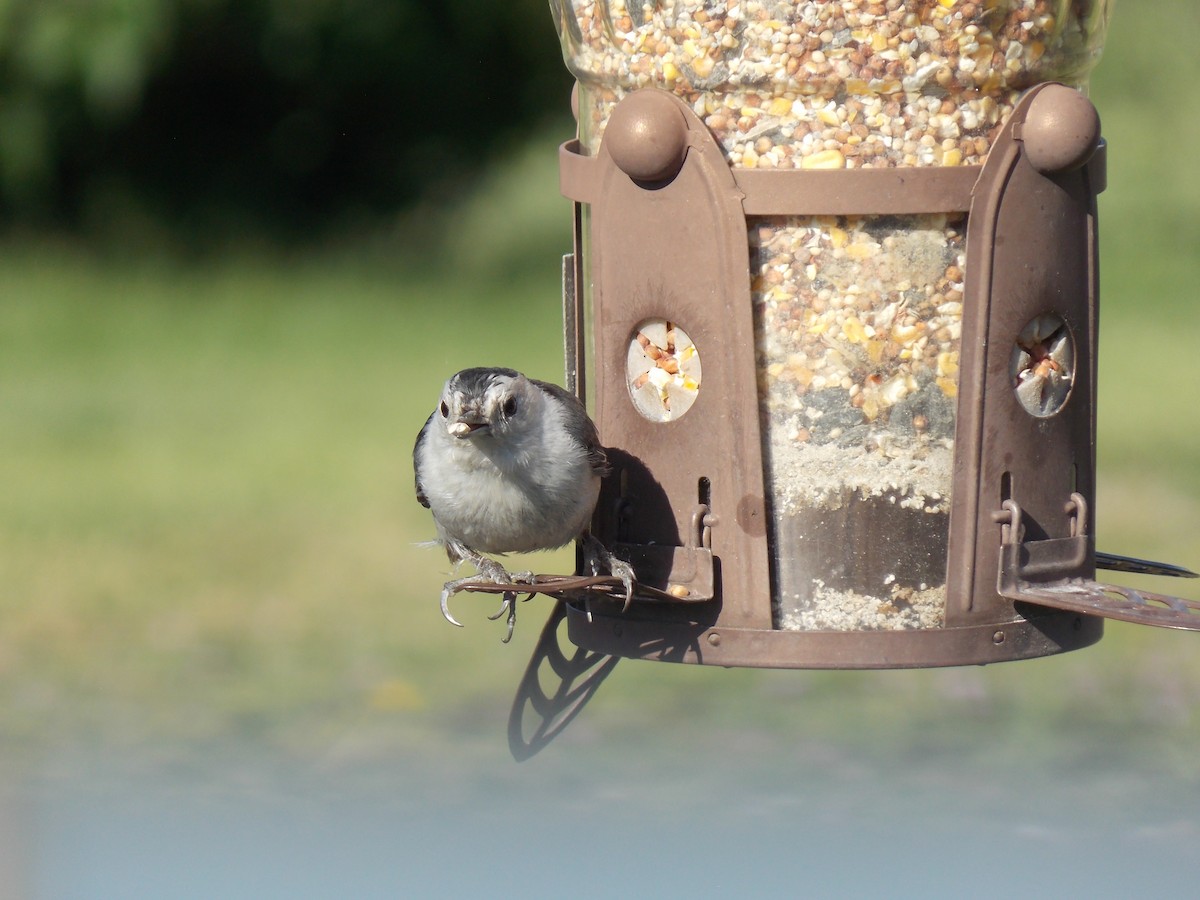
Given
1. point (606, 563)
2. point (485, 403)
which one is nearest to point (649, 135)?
point (485, 403)

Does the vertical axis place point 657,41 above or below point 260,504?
above

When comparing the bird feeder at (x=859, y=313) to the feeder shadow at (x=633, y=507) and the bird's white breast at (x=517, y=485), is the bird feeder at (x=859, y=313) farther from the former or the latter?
the bird's white breast at (x=517, y=485)

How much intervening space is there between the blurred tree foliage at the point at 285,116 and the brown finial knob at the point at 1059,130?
1252 centimetres

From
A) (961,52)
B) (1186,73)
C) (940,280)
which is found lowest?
(940,280)

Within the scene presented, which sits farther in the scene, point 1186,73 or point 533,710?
point 1186,73

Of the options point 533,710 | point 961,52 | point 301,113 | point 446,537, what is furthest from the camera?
point 301,113

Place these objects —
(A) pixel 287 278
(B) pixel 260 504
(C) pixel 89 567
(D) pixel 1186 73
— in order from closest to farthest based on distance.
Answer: (C) pixel 89 567 < (B) pixel 260 504 < (D) pixel 1186 73 < (A) pixel 287 278

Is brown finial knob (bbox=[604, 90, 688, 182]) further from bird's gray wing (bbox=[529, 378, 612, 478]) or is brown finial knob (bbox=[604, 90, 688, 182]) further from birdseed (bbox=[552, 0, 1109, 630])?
bird's gray wing (bbox=[529, 378, 612, 478])

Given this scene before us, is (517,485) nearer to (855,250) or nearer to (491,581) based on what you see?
(491,581)

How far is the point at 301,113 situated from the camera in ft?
60.4

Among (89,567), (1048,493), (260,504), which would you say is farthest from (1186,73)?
(1048,493)

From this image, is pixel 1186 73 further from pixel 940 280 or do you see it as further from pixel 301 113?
pixel 940 280

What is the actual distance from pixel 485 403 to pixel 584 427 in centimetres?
29

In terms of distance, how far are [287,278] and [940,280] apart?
13.5 meters
